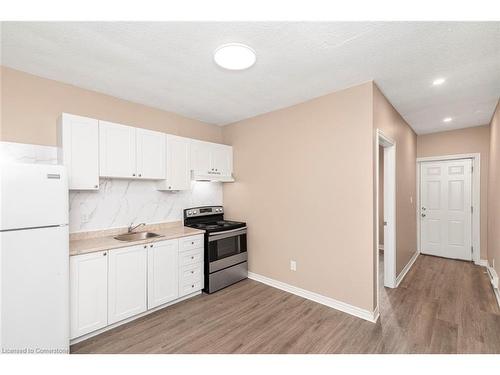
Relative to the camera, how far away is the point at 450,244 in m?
4.56

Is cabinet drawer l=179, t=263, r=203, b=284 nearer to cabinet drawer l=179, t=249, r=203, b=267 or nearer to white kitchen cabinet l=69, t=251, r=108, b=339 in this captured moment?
cabinet drawer l=179, t=249, r=203, b=267

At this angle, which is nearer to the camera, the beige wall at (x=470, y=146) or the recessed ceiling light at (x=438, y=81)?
the recessed ceiling light at (x=438, y=81)

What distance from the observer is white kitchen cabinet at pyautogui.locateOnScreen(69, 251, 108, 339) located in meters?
2.08

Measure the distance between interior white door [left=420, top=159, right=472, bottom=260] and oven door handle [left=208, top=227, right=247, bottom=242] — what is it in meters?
3.96

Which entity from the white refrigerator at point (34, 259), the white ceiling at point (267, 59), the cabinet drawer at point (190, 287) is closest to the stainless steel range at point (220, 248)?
the cabinet drawer at point (190, 287)

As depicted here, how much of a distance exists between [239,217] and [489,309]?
333 centimetres

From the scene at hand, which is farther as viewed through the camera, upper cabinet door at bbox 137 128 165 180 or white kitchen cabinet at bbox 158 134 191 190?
white kitchen cabinet at bbox 158 134 191 190

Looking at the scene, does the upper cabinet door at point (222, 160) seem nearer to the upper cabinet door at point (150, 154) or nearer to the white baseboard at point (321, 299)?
the upper cabinet door at point (150, 154)

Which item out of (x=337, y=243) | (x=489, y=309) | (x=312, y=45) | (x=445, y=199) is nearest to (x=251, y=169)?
(x=337, y=243)

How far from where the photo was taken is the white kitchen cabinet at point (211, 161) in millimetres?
3455

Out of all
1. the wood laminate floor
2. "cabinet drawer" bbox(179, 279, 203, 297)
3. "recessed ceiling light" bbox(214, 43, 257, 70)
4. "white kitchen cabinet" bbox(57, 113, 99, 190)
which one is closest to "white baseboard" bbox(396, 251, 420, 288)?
the wood laminate floor

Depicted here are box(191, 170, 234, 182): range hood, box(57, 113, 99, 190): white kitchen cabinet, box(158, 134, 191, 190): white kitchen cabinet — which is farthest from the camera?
box(191, 170, 234, 182): range hood

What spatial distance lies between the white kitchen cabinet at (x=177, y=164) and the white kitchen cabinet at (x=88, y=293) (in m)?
1.19
